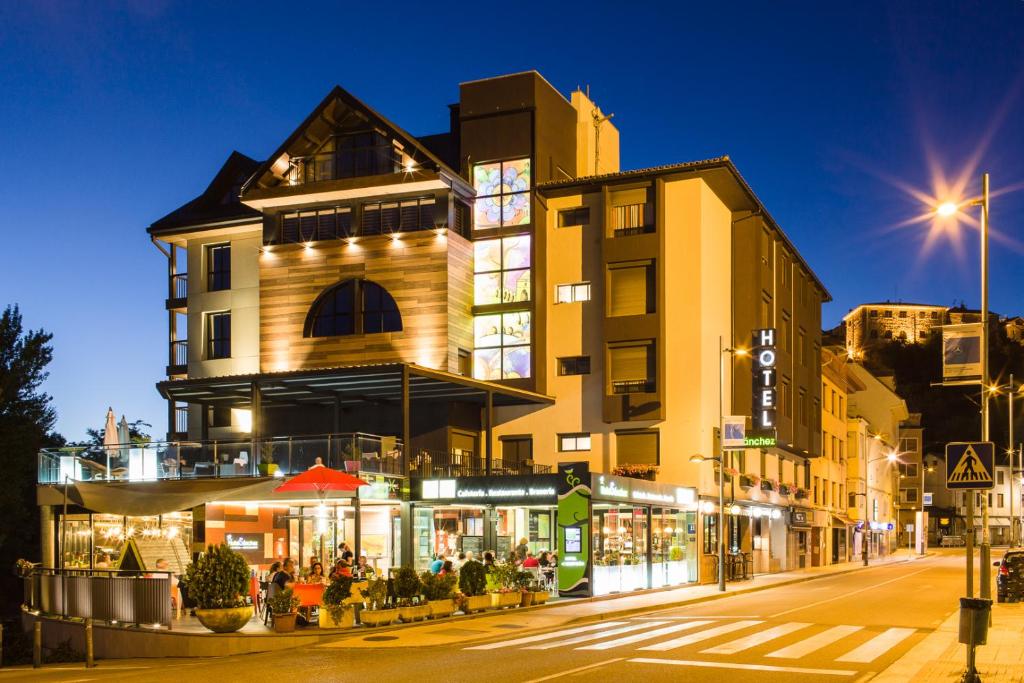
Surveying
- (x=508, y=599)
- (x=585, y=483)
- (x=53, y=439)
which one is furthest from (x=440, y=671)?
(x=53, y=439)

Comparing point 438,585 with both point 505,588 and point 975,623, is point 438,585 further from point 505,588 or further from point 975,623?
point 975,623

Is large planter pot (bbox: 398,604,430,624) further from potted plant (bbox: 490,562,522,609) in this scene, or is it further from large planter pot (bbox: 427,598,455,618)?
potted plant (bbox: 490,562,522,609)

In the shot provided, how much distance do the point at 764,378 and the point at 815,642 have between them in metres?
28.3

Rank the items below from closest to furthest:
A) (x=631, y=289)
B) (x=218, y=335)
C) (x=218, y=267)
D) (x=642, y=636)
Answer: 1. (x=642, y=636)
2. (x=631, y=289)
3. (x=218, y=335)
4. (x=218, y=267)

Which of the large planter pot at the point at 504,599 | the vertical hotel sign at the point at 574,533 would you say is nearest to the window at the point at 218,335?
the vertical hotel sign at the point at 574,533

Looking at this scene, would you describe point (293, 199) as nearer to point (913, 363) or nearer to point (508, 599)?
point (508, 599)

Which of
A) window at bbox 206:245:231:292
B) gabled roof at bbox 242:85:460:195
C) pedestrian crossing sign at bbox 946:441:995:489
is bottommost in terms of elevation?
pedestrian crossing sign at bbox 946:441:995:489

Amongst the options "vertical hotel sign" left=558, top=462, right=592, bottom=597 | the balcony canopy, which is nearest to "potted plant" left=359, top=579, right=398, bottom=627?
"vertical hotel sign" left=558, top=462, right=592, bottom=597

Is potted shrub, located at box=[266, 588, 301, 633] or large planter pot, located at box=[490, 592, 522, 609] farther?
large planter pot, located at box=[490, 592, 522, 609]

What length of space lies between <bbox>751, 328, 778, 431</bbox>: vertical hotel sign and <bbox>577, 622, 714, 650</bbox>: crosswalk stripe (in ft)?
78.2

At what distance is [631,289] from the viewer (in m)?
44.9

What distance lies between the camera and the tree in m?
47.4

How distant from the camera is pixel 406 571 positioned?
24641 millimetres

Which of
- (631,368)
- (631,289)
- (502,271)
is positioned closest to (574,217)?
(502,271)
